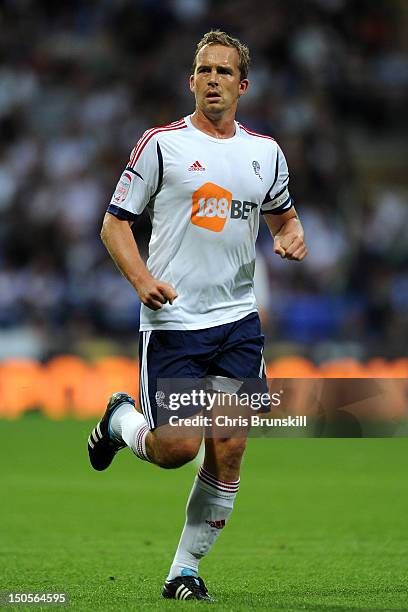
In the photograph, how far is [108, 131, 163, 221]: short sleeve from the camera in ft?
17.9

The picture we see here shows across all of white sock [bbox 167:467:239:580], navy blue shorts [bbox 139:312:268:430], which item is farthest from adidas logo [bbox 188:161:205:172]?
white sock [bbox 167:467:239:580]

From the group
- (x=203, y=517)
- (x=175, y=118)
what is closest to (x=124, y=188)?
(x=203, y=517)

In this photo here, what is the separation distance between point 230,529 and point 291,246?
9.24ft

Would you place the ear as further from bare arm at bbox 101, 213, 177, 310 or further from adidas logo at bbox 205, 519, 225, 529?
adidas logo at bbox 205, 519, 225, 529

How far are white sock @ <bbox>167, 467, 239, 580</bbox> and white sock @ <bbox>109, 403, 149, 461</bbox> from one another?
29 cm

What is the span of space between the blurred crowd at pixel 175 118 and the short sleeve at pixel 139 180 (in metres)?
9.22

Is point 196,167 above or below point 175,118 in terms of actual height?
below

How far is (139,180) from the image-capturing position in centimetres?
545

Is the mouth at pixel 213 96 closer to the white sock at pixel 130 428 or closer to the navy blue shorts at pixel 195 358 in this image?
the navy blue shorts at pixel 195 358

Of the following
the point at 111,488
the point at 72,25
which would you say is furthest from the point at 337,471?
the point at 72,25

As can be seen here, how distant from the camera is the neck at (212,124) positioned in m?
5.61

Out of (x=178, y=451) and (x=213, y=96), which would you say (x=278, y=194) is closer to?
(x=213, y=96)

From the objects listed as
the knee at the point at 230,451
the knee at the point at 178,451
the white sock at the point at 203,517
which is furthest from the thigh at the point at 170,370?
the white sock at the point at 203,517

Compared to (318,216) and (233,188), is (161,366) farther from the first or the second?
(318,216)
